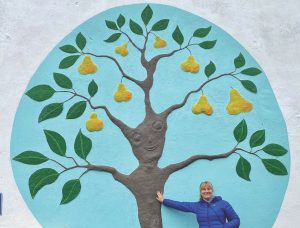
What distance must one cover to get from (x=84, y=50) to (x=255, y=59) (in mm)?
1668

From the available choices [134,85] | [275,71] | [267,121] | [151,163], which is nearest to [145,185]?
[151,163]

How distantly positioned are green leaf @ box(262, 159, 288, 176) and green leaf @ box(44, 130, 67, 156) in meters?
1.87

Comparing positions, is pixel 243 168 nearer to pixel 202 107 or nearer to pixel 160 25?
pixel 202 107

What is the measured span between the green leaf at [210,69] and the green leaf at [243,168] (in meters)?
0.88

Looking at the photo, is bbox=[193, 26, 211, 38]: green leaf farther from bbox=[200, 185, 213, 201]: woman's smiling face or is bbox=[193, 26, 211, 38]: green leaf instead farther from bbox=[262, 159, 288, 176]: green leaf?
bbox=[200, 185, 213, 201]: woman's smiling face

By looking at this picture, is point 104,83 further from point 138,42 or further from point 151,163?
point 151,163

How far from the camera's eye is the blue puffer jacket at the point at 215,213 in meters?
4.85

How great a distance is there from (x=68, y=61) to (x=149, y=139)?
109cm

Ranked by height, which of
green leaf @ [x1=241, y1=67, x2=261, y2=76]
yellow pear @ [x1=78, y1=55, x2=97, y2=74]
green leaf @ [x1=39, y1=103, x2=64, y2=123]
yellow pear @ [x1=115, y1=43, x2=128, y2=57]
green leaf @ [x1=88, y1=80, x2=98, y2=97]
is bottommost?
green leaf @ [x1=39, y1=103, x2=64, y2=123]

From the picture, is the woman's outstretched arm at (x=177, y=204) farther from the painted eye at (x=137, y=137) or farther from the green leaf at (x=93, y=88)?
the green leaf at (x=93, y=88)

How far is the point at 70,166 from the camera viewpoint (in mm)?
5164

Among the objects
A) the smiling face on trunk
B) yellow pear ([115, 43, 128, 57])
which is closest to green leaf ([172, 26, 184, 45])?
yellow pear ([115, 43, 128, 57])

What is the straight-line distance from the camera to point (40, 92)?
532 centimetres

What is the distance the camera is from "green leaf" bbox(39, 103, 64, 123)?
207 inches
